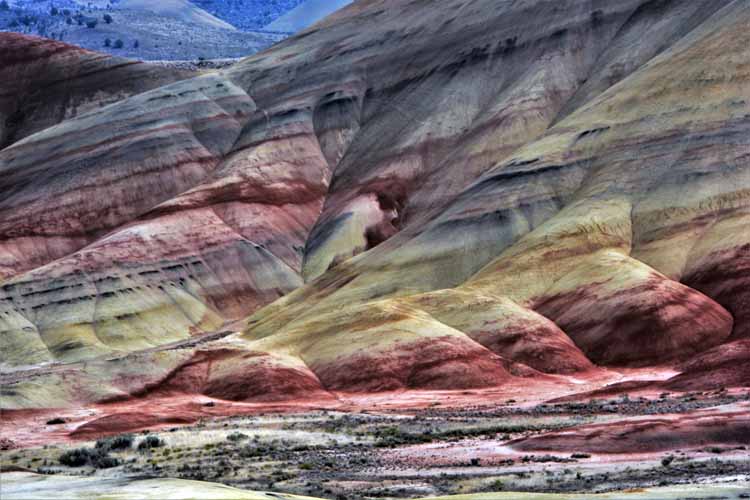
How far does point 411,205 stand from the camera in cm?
12631

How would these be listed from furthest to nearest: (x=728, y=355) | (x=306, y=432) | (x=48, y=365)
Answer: (x=48, y=365), (x=728, y=355), (x=306, y=432)

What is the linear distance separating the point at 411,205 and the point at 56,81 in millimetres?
72206

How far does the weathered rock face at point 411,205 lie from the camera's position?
8894cm

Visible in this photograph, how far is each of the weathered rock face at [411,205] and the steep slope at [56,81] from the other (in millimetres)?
20786

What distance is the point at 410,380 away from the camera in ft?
283

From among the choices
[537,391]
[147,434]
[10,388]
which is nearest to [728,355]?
[537,391]

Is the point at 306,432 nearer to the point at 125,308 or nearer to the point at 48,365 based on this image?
the point at 48,365

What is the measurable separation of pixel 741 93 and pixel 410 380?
35784 millimetres

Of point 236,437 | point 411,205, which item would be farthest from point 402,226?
point 236,437

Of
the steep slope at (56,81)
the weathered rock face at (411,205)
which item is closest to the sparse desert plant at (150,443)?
the weathered rock face at (411,205)

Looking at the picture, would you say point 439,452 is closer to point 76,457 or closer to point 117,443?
point 76,457

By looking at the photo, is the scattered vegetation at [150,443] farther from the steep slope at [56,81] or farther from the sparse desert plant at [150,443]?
the steep slope at [56,81]

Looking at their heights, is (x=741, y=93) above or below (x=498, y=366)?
above

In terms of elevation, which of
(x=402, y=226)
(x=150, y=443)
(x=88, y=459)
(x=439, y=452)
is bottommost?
(x=439, y=452)
